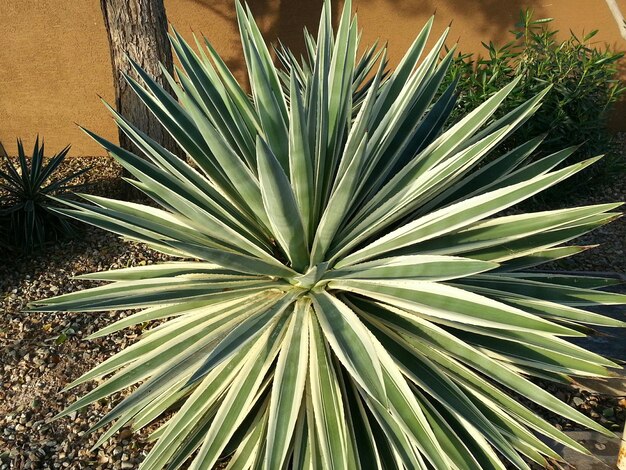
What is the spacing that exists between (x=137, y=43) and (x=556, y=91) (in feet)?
9.82

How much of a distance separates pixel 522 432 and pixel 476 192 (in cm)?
77

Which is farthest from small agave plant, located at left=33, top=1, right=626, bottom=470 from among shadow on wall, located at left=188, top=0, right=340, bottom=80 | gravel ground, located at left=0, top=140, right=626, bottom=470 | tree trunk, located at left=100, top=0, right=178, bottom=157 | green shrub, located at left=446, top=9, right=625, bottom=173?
shadow on wall, located at left=188, top=0, right=340, bottom=80

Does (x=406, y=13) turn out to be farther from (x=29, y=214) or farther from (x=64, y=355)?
(x=64, y=355)

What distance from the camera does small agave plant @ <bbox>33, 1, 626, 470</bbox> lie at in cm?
129

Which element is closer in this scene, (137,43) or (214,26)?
(137,43)

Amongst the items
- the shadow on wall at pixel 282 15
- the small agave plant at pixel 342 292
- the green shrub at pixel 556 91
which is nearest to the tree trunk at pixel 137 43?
the shadow on wall at pixel 282 15

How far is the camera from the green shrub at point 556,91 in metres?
3.70

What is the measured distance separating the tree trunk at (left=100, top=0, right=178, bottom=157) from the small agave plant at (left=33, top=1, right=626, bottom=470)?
1.93 m

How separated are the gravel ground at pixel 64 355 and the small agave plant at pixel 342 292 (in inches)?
22.6

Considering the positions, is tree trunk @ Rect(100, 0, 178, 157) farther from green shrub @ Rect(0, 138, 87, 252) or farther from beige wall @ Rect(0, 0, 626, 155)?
beige wall @ Rect(0, 0, 626, 155)

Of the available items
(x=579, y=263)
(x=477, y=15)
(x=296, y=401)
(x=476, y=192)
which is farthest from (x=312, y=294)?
(x=477, y=15)

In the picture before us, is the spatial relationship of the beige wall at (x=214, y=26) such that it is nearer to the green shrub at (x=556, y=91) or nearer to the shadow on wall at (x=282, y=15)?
the shadow on wall at (x=282, y=15)

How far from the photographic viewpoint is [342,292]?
1.58m

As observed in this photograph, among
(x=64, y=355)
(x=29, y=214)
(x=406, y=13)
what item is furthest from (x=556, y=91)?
(x=29, y=214)
